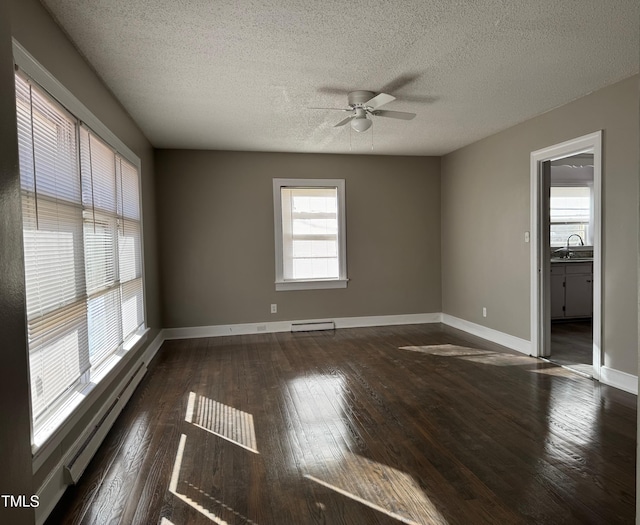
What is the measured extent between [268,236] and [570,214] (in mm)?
5069

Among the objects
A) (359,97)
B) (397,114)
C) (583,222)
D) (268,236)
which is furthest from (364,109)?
(583,222)

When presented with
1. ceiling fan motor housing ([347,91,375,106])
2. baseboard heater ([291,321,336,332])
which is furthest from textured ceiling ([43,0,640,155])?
baseboard heater ([291,321,336,332])

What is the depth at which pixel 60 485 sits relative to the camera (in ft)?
6.98

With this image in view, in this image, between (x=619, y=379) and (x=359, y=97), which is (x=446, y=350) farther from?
(x=359, y=97)

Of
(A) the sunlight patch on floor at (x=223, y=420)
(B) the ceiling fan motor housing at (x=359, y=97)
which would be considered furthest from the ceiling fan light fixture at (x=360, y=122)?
(A) the sunlight patch on floor at (x=223, y=420)

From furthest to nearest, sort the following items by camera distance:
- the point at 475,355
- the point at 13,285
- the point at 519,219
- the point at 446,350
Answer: the point at 446,350, the point at 519,219, the point at 475,355, the point at 13,285

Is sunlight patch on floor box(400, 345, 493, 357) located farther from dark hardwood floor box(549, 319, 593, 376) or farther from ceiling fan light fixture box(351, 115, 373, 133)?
ceiling fan light fixture box(351, 115, 373, 133)

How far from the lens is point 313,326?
6113mm

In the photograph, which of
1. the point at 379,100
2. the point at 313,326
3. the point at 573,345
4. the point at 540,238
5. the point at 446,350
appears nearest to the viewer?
the point at 379,100

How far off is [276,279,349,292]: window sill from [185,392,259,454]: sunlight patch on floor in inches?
106

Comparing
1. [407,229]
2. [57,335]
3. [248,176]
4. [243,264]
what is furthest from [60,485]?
[407,229]

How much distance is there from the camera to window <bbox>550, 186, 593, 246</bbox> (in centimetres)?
705

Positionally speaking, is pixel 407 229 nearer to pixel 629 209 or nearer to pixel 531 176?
pixel 531 176

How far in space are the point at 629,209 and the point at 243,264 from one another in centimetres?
440
